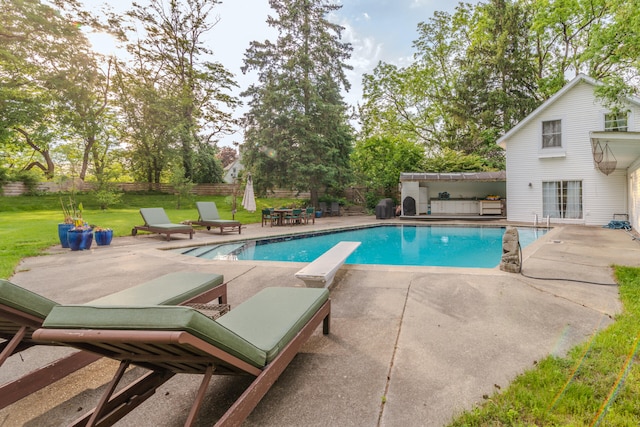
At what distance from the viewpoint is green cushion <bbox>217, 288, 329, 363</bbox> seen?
2.17 m

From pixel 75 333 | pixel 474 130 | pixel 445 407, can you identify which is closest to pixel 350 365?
pixel 445 407

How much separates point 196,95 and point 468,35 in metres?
23.1

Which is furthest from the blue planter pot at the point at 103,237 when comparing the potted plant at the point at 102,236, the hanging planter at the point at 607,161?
the hanging planter at the point at 607,161

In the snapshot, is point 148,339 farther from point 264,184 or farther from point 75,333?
point 264,184

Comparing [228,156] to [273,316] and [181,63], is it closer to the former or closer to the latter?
[181,63]

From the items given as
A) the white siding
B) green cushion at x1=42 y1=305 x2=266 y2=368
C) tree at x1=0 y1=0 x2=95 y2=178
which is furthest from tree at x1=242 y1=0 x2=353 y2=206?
green cushion at x1=42 y1=305 x2=266 y2=368

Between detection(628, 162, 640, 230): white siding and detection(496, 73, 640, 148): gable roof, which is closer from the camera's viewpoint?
detection(628, 162, 640, 230): white siding

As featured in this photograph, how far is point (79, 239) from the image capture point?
7918 mm

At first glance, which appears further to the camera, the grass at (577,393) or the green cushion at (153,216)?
the green cushion at (153,216)

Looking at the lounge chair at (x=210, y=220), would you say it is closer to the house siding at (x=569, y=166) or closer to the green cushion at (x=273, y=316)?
the green cushion at (x=273, y=316)

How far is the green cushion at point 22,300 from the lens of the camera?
1.83m

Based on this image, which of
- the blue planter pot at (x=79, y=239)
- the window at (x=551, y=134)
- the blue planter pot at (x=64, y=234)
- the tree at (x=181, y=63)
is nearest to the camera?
the blue planter pot at (x=79, y=239)

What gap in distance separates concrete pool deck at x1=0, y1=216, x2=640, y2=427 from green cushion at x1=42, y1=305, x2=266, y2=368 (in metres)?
0.87

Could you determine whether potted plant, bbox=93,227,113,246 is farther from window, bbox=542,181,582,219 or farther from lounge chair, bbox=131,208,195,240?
window, bbox=542,181,582,219
